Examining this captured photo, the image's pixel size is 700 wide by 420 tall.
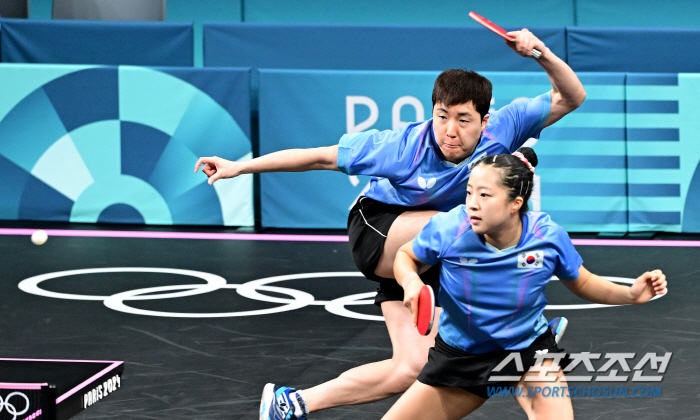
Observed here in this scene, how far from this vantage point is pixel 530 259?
3.36 meters

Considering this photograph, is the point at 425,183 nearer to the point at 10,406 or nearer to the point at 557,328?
the point at 557,328

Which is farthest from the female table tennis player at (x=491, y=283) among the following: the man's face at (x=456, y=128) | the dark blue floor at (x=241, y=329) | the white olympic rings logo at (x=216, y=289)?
the white olympic rings logo at (x=216, y=289)

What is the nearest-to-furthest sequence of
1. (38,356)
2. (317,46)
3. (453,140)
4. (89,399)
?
(89,399), (453,140), (38,356), (317,46)

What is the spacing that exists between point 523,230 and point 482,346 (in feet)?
1.46

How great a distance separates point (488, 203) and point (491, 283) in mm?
300

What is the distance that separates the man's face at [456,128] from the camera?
3.80 metres

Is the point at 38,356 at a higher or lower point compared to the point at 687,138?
lower

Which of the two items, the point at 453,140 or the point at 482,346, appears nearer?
the point at 482,346

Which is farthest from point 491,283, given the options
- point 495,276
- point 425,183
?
point 425,183

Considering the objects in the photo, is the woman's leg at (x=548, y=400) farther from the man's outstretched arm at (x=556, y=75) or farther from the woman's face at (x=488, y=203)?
the man's outstretched arm at (x=556, y=75)

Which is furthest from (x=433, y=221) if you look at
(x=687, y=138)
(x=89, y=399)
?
(x=687, y=138)

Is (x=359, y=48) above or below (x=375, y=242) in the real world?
above

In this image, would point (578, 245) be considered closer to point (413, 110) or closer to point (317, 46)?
point (413, 110)

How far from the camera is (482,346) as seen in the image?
3.40 metres
